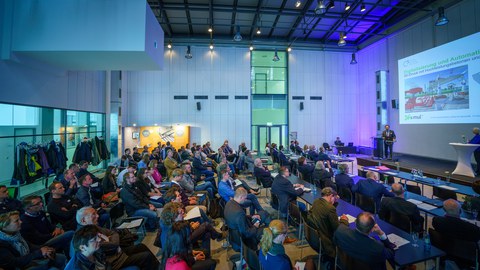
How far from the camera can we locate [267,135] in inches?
637

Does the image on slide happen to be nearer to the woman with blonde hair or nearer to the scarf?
the woman with blonde hair

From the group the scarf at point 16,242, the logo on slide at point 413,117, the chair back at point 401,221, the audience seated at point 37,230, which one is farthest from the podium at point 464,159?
the scarf at point 16,242

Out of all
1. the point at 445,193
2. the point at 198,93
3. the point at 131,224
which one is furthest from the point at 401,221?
the point at 198,93

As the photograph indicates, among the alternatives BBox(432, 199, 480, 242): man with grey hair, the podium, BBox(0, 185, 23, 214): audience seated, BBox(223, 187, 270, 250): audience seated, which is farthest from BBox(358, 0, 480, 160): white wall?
BBox(0, 185, 23, 214): audience seated

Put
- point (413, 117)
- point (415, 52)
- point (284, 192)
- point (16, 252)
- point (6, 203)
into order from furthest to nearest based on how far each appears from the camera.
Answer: point (415, 52)
point (413, 117)
point (284, 192)
point (6, 203)
point (16, 252)

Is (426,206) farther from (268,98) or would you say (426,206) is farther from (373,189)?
(268,98)

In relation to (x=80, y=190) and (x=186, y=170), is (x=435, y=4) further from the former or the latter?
(x=80, y=190)

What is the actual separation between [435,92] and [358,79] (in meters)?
7.35

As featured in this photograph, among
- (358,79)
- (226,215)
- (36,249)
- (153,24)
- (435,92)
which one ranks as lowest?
(36,249)

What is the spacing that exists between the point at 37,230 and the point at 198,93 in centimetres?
1284

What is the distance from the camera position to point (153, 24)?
6.09 meters

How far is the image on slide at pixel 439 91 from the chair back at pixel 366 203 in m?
7.66

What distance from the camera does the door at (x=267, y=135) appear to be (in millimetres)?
16094

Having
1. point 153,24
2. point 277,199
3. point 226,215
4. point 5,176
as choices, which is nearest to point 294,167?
point 277,199
